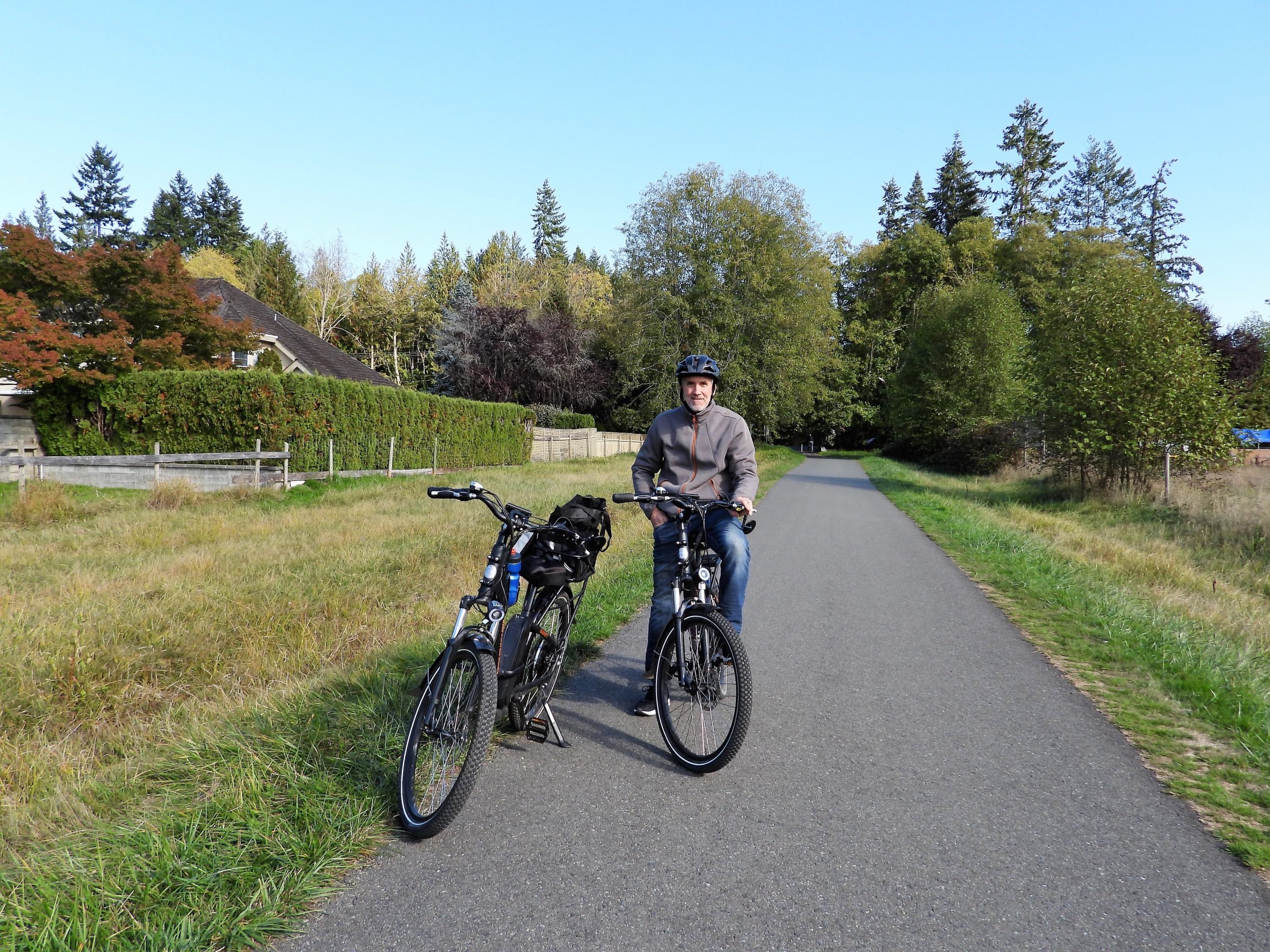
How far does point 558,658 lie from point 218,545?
25.9 ft

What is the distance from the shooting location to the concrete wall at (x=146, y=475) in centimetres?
1630

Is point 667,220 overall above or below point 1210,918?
above

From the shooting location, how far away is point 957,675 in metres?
5.21

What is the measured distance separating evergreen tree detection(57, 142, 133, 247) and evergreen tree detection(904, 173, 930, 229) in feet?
231

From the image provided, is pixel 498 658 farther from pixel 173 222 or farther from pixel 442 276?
pixel 173 222

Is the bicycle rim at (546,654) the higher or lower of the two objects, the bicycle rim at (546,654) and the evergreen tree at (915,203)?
the lower

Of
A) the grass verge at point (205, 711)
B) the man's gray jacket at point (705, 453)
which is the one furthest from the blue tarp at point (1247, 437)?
the man's gray jacket at point (705, 453)

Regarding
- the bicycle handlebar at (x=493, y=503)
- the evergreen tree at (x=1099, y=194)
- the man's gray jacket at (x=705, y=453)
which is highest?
the evergreen tree at (x=1099, y=194)

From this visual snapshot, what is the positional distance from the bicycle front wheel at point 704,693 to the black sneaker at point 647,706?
1.29 feet

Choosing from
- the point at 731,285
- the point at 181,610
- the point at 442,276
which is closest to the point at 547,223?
the point at 442,276

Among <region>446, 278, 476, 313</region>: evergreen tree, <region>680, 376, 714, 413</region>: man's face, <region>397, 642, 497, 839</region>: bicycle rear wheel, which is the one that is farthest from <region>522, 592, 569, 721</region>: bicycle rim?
<region>446, 278, 476, 313</region>: evergreen tree

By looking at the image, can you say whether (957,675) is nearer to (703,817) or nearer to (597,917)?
(703,817)

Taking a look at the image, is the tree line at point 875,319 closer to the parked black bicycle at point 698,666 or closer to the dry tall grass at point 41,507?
the dry tall grass at point 41,507

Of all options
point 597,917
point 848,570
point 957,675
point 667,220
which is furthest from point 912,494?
point 667,220
